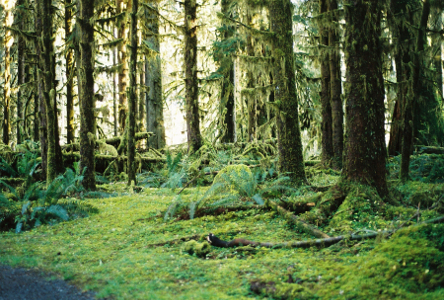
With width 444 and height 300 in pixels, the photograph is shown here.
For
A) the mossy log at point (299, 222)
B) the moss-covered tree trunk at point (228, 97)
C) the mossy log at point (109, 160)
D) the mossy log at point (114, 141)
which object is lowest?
the mossy log at point (299, 222)

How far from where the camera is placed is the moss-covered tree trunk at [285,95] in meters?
8.75

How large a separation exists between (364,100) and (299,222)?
2387mm

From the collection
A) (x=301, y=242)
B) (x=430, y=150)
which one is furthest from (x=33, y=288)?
(x=430, y=150)

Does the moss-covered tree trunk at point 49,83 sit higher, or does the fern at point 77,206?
the moss-covered tree trunk at point 49,83

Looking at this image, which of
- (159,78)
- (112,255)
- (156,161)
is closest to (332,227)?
(112,255)

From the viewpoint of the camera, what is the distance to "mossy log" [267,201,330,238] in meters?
5.27

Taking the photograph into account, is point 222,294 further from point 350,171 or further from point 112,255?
point 350,171

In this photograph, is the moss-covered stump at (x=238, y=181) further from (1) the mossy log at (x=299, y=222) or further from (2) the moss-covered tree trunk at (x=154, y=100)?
(2) the moss-covered tree trunk at (x=154, y=100)

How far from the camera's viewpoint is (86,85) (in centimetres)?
1027

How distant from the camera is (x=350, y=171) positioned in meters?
6.42

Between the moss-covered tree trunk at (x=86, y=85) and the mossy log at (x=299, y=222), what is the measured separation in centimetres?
585

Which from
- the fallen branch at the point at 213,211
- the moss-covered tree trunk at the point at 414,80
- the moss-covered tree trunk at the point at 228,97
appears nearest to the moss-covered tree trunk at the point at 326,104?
the moss-covered tree trunk at the point at 414,80

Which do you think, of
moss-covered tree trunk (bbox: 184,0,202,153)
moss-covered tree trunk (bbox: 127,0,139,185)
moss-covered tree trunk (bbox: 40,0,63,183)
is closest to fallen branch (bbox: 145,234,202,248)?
moss-covered tree trunk (bbox: 40,0,63,183)

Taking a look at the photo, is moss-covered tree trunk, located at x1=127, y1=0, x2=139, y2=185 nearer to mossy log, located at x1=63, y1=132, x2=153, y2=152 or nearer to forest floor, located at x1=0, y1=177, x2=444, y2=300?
mossy log, located at x1=63, y1=132, x2=153, y2=152
